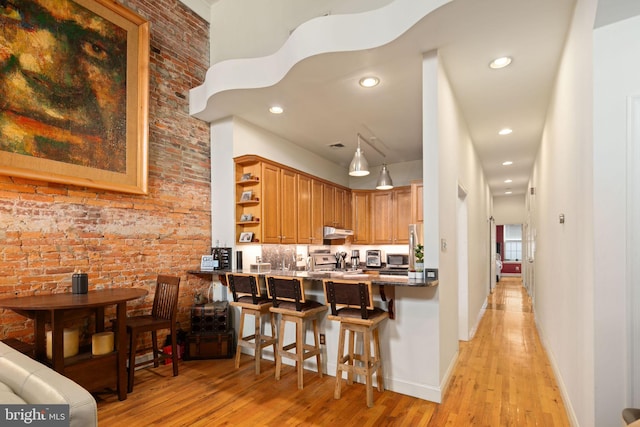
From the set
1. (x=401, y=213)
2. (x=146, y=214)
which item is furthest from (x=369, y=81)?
(x=401, y=213)

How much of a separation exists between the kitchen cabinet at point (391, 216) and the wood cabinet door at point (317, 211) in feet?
5.27

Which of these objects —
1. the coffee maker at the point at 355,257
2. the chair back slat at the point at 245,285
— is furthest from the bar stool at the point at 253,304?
the coffee maker at the point at 355,257

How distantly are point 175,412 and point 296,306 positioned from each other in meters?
1.29

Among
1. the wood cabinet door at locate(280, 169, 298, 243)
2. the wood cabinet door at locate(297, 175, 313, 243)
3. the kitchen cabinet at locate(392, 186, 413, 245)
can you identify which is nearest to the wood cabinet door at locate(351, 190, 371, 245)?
the kitchen cabinet at locate(392, 186, 413, 245)

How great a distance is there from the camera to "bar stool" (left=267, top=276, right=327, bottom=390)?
10.6 ft

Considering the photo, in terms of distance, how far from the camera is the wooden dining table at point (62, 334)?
101 inches

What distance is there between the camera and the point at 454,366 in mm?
3625

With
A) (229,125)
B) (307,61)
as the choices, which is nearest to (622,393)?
(307,61)

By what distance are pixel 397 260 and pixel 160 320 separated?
459 cm

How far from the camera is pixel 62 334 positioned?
263 centimetres

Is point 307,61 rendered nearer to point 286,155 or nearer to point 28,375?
point 286,155

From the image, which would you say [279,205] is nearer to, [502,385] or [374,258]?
[374,258]

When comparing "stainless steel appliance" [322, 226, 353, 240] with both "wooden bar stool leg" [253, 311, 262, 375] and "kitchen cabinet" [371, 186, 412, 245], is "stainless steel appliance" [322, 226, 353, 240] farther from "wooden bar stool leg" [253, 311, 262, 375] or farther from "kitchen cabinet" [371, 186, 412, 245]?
A: "wooden bar stool leg" [253, 311, 262, 375]

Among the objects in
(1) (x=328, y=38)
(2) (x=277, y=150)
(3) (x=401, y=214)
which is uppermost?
(1) (x=328, y=38)
